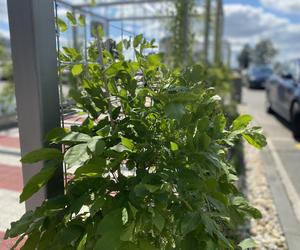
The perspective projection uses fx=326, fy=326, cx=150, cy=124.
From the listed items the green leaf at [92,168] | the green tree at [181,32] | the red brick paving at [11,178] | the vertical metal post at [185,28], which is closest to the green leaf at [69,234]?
the green leaf at [92,168]

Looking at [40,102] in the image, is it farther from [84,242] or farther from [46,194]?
[84,242]

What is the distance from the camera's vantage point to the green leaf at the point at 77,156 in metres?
1.24

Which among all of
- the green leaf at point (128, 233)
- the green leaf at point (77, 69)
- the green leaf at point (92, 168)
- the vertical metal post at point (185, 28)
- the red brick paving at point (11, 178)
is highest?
the vertical metal post at point (185, 28)

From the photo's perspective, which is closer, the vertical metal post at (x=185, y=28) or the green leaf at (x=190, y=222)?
the green leaf at (x=190, y=222)

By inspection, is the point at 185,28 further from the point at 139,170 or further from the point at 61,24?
the point at 139,170

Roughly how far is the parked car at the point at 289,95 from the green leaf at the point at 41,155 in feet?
22.6

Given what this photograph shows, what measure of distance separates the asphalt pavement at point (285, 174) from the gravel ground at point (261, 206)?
75 millimetres

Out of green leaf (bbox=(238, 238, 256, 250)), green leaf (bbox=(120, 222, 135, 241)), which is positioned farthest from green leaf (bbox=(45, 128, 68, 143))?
green leaf (bbox=(238, 238, 256, 250))

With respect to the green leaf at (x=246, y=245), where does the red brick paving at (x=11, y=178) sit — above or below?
below

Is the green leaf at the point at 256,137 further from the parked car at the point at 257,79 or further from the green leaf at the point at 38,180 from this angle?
the parked car at the point at 257,79

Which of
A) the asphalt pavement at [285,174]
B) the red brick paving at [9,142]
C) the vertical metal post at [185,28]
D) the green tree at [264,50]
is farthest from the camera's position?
the green tree at [264,50]

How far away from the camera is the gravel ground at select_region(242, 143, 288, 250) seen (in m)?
3.21

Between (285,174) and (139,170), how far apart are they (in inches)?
173

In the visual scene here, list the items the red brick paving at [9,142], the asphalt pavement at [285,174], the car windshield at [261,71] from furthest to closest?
the car windshield at [261,71] < the red brick paving at [9,142] < the asphalt pavement at [285,174]
